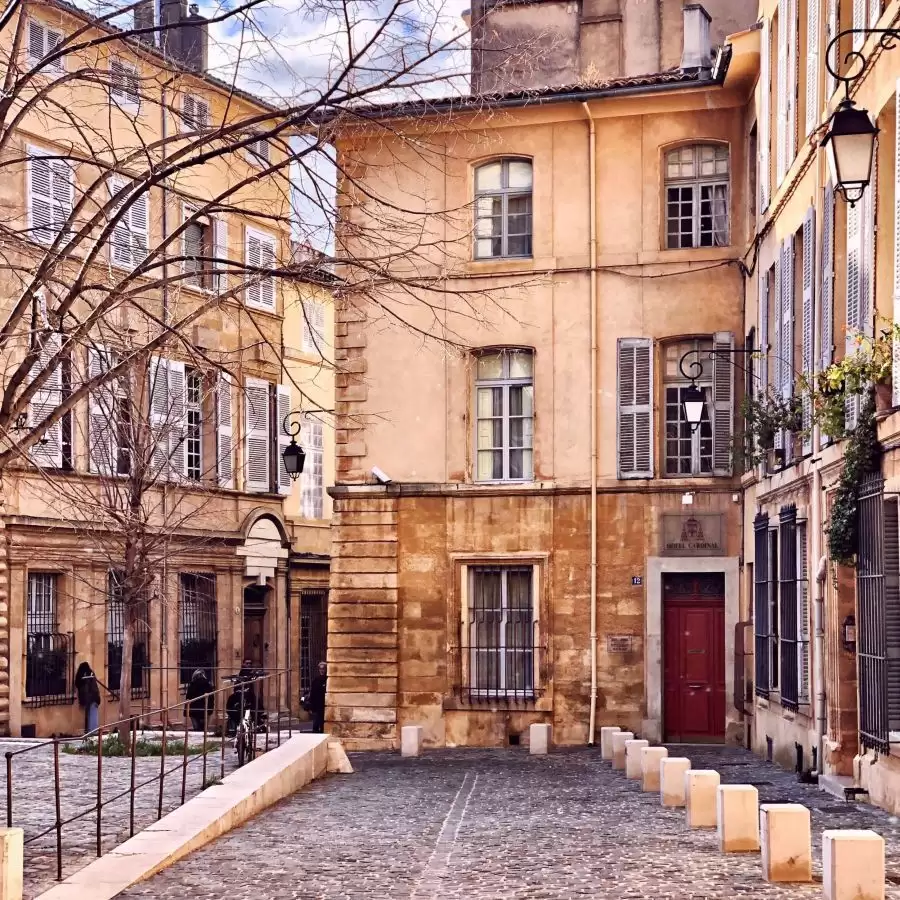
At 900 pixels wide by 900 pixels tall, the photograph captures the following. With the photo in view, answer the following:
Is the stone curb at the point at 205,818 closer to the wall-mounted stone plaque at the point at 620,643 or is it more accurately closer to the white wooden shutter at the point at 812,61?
the wall-mounted stone plaque at the point at 620,643

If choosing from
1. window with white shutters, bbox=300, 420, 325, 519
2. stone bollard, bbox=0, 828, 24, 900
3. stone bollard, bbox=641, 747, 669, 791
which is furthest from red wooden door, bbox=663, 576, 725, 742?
window with white shutters, bbox=300, 420, 325, 519

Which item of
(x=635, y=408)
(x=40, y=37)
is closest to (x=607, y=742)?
(x=635, y=408)

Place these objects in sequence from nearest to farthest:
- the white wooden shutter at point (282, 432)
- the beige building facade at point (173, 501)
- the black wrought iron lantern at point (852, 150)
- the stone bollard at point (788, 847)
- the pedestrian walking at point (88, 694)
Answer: the stone bollard at point (788, 847), the black wrought iron lantern at point (852, 150), the beige building facade at point (173, 501), the pedestrian walking at point (88, 694), the white wooden shutter at point (282, 432)

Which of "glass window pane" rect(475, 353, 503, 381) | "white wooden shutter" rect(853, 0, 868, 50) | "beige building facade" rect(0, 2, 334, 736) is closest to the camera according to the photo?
"white wooden shutter" rect(853, 0, 868, 50)

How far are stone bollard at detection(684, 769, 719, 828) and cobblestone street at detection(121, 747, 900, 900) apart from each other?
168 millimetres

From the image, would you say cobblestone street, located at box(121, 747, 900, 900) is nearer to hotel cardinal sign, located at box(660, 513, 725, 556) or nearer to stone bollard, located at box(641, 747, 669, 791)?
stone bollard, located at box(641, 747, 669, 791)

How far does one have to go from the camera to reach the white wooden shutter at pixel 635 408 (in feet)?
82.0

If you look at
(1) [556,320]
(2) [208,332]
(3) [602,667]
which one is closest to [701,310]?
(1) [556,320]

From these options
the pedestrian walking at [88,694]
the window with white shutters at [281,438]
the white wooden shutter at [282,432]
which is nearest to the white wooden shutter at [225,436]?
the window with white shutters at [281,438]

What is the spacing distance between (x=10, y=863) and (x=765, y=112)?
1572cm

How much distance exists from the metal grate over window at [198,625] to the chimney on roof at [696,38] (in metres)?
14.1

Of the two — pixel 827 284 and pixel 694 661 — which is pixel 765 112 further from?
pixel 694 661

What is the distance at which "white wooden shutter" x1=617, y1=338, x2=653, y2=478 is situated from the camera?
25000mm

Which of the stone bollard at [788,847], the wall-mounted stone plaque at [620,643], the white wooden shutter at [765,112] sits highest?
the white wooden shutter at [765,112]
